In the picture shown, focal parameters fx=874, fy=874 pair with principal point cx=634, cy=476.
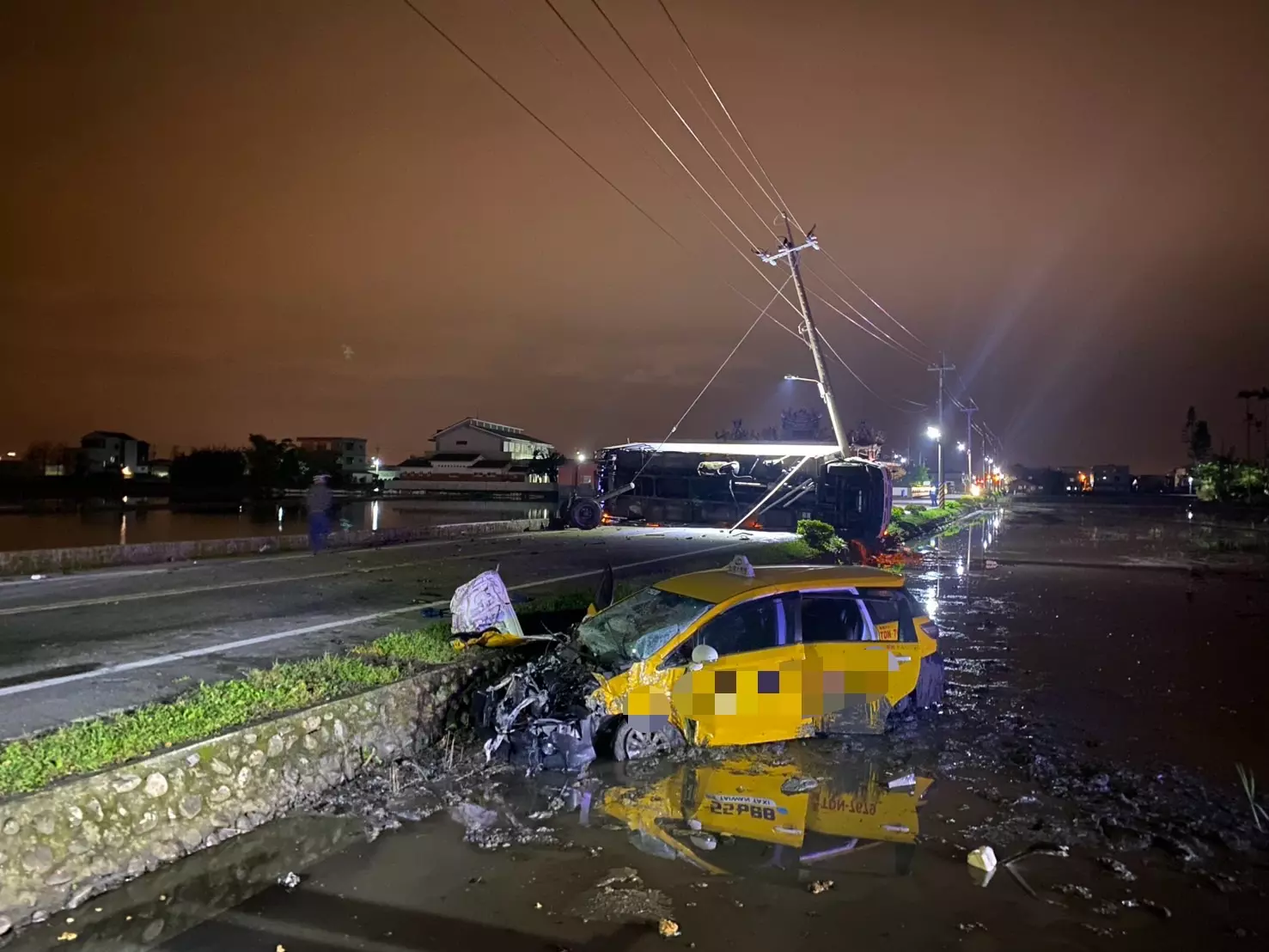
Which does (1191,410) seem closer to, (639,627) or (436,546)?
(436,546)

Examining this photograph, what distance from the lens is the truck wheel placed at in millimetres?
30406

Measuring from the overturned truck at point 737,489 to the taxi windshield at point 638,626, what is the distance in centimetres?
2019

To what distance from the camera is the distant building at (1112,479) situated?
15075cm

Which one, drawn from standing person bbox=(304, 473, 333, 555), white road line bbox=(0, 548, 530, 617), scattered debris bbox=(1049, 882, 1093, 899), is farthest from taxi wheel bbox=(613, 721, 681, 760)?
standing person bbox=(304, 473, 333, 555)

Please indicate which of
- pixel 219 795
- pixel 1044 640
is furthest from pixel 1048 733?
pixel 219 795

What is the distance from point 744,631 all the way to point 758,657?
0.25 metres

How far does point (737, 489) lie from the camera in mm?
30125

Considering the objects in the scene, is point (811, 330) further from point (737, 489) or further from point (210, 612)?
point (210, 612)

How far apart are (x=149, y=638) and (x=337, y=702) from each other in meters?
4.30

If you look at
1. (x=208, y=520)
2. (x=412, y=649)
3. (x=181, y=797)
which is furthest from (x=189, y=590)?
(x=208, y=520)

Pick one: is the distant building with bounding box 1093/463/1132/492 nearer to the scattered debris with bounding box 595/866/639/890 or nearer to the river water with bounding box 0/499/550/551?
the river water with bounding box 0/499/550/551

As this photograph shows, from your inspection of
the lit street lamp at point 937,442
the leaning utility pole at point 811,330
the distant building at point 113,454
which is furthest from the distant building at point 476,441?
the leaning utility pole at point 811,330

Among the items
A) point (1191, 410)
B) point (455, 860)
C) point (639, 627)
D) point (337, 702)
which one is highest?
point (1191, 410)

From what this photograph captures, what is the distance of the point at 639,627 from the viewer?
7688mm
